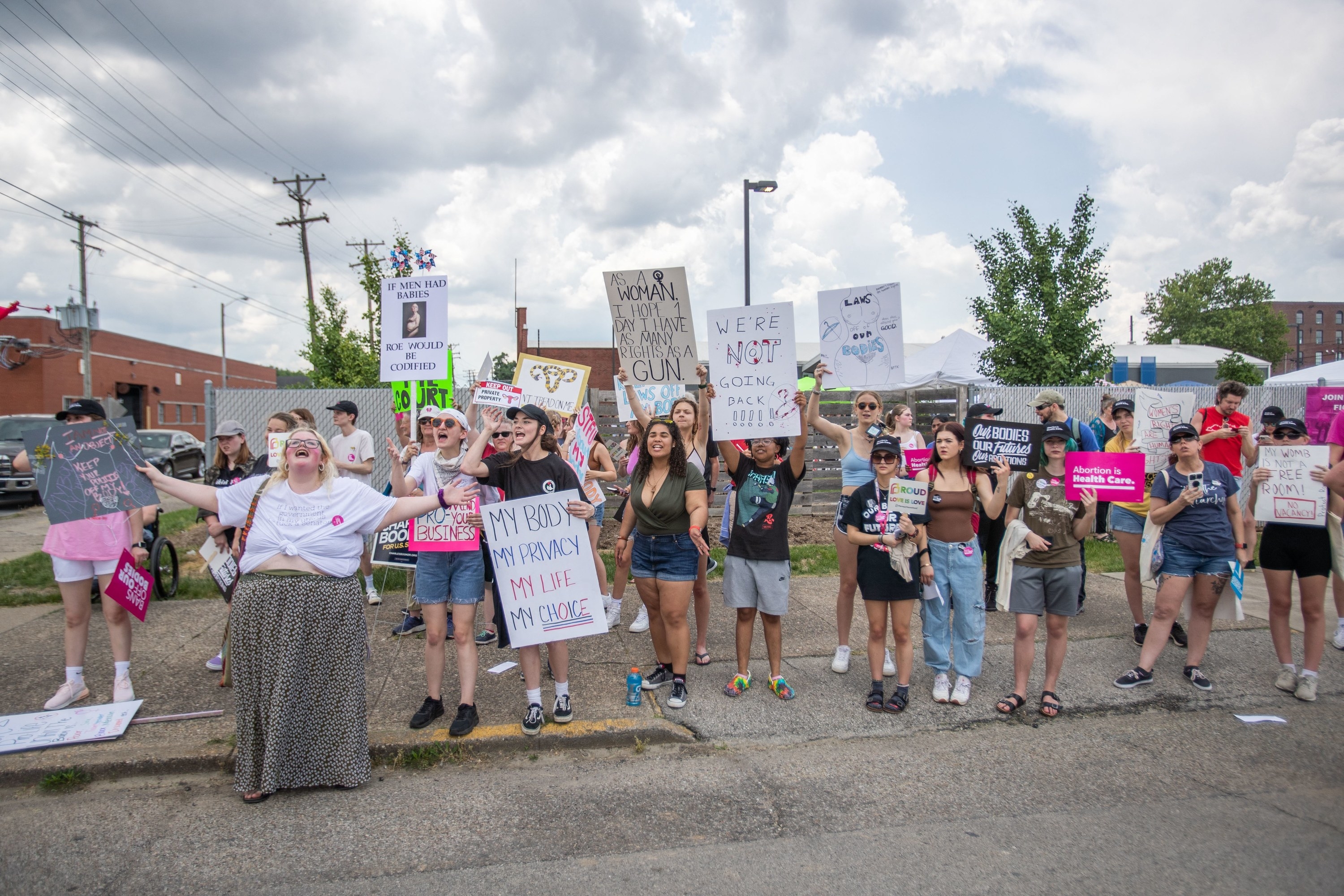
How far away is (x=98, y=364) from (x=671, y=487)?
1666 inches

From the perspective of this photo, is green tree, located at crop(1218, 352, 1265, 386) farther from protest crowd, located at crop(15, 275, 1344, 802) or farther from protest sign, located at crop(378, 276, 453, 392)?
protest sign, located at crop(378, 276, 453, 392)

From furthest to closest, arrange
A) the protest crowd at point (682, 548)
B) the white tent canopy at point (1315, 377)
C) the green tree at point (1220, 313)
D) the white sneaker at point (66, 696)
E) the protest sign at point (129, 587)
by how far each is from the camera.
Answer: the green tree at point (1220, 313) → the white tent canopy at point (1315, 377) → the white sneaker at point (66, 696) → the protest sign at point (129, 587) → the protest crowd at point (682, 548)

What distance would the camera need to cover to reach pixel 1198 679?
540cm

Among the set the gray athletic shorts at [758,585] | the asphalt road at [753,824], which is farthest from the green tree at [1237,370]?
the gray athletic shorts at [758,585]

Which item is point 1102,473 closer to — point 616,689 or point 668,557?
point 668,557

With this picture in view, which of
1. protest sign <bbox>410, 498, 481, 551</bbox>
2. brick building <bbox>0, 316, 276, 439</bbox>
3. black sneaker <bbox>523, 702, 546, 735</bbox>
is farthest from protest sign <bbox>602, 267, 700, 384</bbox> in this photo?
brick building <bbox>0, 316, 276, 439</bbox>

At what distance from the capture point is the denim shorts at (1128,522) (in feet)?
20.7

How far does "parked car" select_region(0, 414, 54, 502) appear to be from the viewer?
622 inches

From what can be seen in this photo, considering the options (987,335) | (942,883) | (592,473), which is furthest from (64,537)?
(987,335)

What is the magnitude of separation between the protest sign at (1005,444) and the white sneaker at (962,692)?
1487mm

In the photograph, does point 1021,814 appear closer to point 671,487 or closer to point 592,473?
point 671,487

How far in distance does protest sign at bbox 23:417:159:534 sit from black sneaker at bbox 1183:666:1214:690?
23.1 ft

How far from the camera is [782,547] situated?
16.4 ft

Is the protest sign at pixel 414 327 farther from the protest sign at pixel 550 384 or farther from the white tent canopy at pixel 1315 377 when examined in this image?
the white tent canopy at pixel 1315 377
